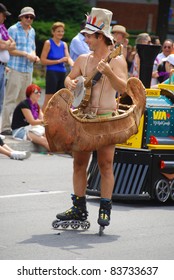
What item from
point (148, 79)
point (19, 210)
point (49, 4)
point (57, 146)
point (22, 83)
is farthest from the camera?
point (49, 4)

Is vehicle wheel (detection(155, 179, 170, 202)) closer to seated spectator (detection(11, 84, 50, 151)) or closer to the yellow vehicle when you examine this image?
the yellow vehicle

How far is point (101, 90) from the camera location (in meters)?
8.88

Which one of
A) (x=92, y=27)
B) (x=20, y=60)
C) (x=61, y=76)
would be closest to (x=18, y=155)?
(x=20, y=60)

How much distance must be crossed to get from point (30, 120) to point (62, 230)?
5.54 metres

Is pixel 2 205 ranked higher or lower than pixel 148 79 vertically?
lower

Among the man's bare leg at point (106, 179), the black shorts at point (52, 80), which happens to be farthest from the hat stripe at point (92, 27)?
the black shorts at point (52, 80)

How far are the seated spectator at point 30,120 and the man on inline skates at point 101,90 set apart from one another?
533 cm

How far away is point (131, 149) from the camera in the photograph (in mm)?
10484

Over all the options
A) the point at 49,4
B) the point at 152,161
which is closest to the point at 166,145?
the point at 152,161

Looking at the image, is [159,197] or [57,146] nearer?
[57,146]

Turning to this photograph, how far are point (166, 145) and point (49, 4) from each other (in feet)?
69.1

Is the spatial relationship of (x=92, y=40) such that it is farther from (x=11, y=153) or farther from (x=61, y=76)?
(x=61, y=76)
